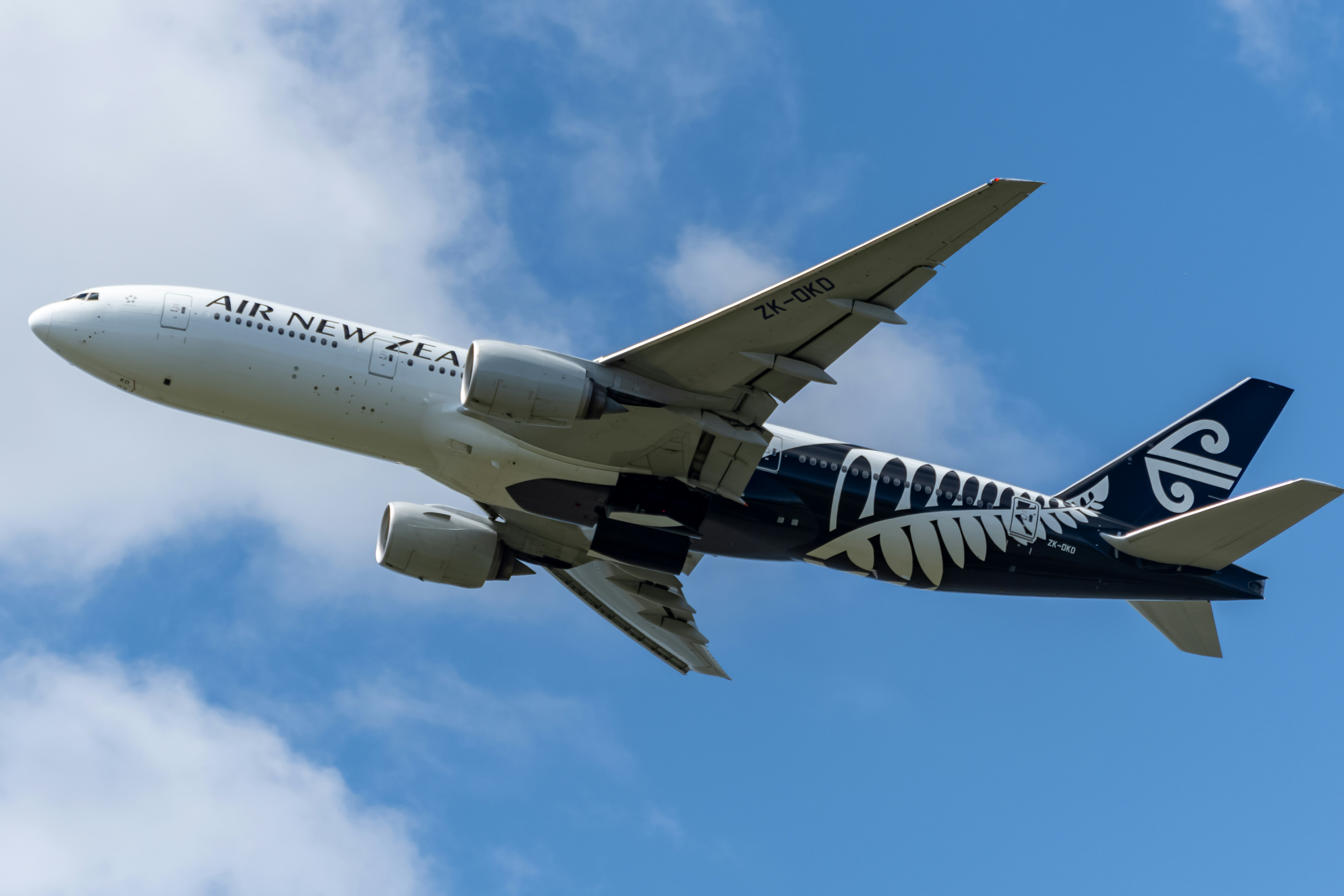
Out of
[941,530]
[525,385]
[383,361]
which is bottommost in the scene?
[383,361]

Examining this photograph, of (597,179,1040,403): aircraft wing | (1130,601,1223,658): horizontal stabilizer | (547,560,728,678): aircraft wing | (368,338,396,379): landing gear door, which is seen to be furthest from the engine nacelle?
(1130,601,1223,658): horizontal stabilizer

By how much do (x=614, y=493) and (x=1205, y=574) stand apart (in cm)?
1554

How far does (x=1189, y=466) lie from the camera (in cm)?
3177

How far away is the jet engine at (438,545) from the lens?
101 ft

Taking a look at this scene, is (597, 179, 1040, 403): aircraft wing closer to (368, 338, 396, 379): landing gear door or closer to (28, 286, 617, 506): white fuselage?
(28, 286, 617, 506): white fuselage

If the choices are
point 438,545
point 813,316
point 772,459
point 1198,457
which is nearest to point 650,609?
point 438,545

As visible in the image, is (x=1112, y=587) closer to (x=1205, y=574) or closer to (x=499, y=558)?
(x=1205, y=574)

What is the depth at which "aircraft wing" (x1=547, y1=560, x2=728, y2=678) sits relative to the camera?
3431 centimetres

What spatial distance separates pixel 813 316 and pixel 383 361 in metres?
9.79

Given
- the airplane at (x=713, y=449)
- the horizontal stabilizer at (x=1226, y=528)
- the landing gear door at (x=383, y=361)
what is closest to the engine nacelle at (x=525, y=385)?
the airplane at (x=713, y=449)

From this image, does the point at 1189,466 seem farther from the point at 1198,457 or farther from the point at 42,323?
Answer: the point at 42,323

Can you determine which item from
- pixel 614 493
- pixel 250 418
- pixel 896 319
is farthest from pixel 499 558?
pixel 896 319

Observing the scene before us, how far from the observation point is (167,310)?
2481cm

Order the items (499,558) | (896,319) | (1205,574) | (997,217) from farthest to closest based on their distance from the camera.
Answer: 1. (499,558)
2. (1205,574)
3. (896,319)
4. (997,217)
